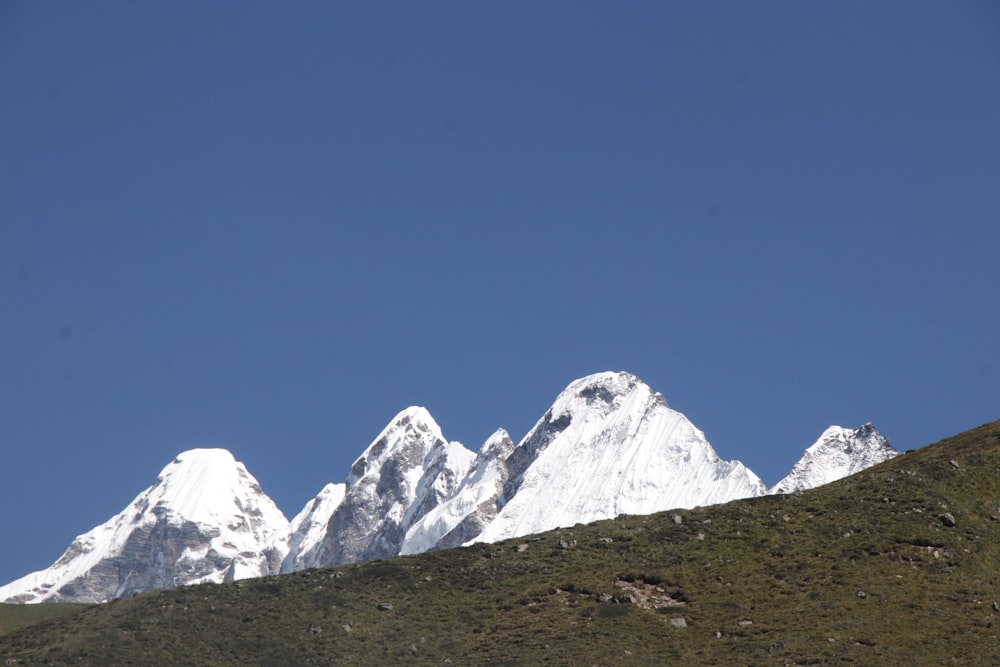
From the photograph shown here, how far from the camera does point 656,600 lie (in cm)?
8712

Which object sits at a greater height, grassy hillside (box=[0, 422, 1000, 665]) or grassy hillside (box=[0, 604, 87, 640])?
grassy hillside (box=[0, 604, 87, 640])

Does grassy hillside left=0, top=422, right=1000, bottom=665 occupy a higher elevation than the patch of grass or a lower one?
lower

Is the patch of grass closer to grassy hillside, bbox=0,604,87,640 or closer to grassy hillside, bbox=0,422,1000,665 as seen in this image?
grassy hillside, bbox=0,604,87,640

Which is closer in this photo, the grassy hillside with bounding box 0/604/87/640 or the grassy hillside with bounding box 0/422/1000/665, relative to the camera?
the grassy hillside with bounding box 0/422/1000/665

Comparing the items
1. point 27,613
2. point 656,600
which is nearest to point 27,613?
point 27,613

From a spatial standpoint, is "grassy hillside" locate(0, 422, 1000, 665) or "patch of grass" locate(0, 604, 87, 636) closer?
"grassy hillside" locate(0, 422, 1000, 665)

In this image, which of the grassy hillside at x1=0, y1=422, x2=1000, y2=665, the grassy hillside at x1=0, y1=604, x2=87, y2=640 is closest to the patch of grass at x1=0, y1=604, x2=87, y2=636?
the grassy hillside at x1=0, y1=604, x2=87, y2=640

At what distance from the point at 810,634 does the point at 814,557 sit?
12702 millimetres

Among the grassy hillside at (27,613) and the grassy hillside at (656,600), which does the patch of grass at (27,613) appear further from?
the grassy hillside at (656,600)

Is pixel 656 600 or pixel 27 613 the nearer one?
pixel 656 600

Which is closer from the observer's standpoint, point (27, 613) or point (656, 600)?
point (656, 600)

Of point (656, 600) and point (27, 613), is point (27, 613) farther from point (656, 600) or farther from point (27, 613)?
point (656, 600)

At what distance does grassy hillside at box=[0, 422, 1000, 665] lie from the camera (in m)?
78.9

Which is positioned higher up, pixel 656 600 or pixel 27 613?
pixel 27 613
